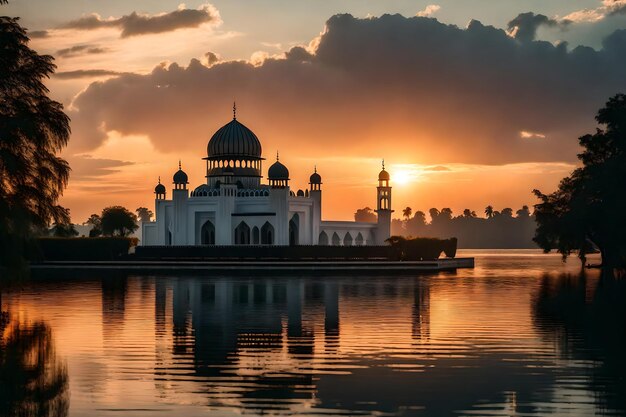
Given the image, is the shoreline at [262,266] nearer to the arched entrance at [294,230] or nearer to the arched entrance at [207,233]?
the arched entrance at [207,233]

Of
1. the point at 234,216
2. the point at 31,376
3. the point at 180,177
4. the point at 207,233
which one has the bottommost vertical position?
the point at 31,376

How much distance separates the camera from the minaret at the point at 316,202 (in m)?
88.1

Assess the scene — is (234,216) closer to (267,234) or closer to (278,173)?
(267,234)

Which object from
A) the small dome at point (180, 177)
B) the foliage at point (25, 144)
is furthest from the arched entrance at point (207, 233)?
the foliage at point (25, 144)

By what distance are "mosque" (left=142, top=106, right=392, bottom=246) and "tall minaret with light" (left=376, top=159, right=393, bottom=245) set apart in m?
0.11

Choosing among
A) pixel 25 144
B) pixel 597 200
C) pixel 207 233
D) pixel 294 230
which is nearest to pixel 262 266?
pixel 294 230

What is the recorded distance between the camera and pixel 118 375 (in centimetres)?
1559

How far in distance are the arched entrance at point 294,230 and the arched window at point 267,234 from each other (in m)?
Answer: 2.98

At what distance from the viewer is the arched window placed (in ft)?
274

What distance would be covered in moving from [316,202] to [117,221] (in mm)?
23185

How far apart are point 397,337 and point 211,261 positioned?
2027 inches

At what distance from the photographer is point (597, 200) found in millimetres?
59406

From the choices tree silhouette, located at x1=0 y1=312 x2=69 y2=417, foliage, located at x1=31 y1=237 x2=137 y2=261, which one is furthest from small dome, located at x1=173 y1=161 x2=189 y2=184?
tree silhouette, located at x1=0 y1=312 x2=69 y2=417

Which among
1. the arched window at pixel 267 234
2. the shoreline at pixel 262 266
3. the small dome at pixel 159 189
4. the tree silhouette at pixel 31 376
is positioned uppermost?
the small dome at pixel 159 189
